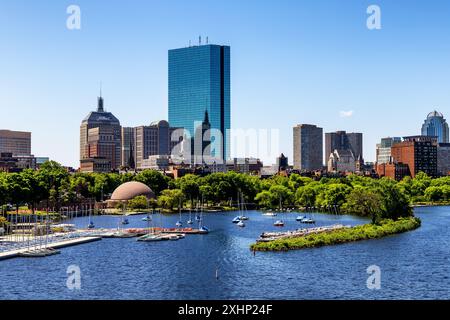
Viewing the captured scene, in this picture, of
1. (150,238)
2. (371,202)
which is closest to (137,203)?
(150,238)

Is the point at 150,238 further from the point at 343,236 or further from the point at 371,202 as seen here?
the point at 371,202

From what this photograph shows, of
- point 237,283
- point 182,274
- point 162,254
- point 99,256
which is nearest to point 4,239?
point 99,256

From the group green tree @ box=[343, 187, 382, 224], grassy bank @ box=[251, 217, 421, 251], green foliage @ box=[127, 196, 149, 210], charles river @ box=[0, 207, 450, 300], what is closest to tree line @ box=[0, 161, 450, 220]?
green foliage @ box=[127, 196, 149, 210]

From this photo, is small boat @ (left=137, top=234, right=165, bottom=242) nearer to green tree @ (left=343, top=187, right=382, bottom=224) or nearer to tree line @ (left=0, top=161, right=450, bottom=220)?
green tree @ (left=343, top=187, right=382, bottom=224)

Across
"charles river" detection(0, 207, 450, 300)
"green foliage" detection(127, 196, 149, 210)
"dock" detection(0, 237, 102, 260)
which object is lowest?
"charles river" detection(0, 207, 450, 300)

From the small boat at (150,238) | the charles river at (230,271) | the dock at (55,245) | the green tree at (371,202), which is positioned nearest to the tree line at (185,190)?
the green tree at (371,202)

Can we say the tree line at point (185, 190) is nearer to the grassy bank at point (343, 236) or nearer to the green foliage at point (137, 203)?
the green foliage at point (137, 203)
